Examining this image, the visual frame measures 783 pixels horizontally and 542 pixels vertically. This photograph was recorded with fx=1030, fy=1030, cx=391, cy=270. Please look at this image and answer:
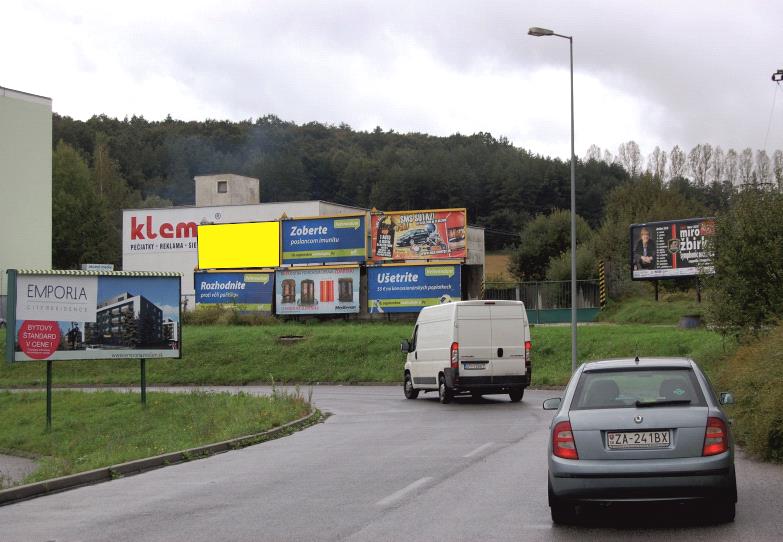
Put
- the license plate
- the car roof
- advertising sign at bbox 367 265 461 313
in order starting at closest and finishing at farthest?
the license plate < the car roof < advertising sign at bbox 367 265 461 313

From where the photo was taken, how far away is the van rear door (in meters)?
25.4

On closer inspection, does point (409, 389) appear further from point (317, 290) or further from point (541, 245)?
point (541, 245)

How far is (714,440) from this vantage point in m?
8.70

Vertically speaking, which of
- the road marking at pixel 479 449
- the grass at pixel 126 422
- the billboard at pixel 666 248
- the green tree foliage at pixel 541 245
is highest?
the green tree foliage at pixel 541 245

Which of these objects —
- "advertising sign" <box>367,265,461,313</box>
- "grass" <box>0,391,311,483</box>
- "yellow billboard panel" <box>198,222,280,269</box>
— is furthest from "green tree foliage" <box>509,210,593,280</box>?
"grass" <box>0,391,311,483</box>

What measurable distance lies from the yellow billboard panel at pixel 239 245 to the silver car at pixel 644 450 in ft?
155

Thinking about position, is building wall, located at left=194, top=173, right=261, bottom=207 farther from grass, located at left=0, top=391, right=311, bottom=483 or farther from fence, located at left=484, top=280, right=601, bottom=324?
grass, located at left=0, top=391, right=311, bottom=483

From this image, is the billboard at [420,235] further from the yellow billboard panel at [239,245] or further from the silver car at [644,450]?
the silver car at [644,450]

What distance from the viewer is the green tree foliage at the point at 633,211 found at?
74938mm

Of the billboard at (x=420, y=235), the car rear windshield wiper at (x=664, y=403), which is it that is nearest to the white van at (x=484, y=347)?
the car rear windshield wiper at (x=664, y=403)

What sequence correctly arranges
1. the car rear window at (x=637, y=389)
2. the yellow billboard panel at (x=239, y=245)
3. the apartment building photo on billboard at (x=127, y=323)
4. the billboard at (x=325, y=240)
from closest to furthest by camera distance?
1. the car rear window at (x=637, y=389)
2. the apartment building photo on billboard at (x=127, y=323)
3. the billboard at (x=325, y=240)
4. the yellow billboard panel at (x=239, y=245)

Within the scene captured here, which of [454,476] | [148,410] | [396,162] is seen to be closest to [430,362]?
[148,410]

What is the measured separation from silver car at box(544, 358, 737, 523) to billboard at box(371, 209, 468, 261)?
42829 mm

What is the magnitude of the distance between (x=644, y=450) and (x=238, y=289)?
158 ft
